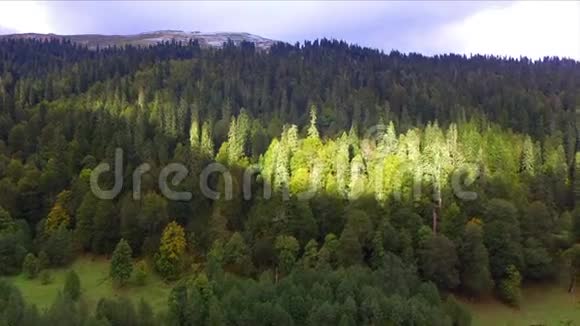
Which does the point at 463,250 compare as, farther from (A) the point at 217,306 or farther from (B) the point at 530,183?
(A) the point at 217,306

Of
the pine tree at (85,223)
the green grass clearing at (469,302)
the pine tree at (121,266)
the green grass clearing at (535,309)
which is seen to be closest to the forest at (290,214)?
the pine tree at (121,266)

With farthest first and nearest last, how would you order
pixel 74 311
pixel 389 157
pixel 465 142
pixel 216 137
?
pixel 216 137
pixel 465 142
pixel 389 157
pixel 74 311

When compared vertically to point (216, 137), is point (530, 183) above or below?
below

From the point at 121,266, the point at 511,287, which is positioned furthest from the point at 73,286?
the point at 511,287

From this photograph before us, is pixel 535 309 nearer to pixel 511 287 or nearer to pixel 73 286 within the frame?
pixel 511 287

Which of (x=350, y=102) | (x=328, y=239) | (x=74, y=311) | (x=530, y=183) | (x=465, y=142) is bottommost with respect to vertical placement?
(x=74, y=311)

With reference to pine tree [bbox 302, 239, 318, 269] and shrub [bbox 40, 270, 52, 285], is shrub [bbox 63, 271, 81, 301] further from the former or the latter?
pine tree [bbox 302, 239, 318, 269]

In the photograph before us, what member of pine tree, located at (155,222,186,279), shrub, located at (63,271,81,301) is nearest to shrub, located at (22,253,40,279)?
shrub, located at (63,271,81,301)

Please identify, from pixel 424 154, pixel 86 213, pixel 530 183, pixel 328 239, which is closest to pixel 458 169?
pixel 424 154
